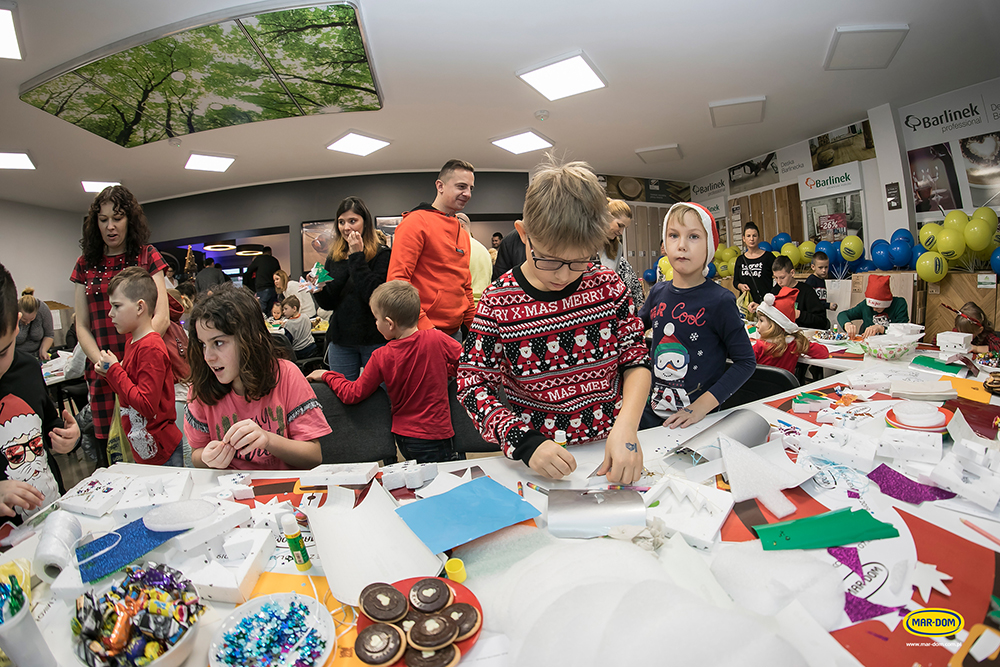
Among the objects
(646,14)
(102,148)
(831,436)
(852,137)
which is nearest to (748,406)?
(831,436)

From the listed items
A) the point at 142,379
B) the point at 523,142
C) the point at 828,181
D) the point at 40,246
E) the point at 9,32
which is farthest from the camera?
the point at 40,246

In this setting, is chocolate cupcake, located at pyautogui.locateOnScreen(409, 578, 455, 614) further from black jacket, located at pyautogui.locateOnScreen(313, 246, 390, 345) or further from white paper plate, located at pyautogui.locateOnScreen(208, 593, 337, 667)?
black jacket, located at pyautogui.locateOnScreen(313, 246, 390, 345)

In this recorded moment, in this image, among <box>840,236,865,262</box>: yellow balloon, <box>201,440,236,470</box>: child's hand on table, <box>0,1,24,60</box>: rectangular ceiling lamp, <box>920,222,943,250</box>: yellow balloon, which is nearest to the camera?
<box>201,440,236,470</box>: child's hand on table

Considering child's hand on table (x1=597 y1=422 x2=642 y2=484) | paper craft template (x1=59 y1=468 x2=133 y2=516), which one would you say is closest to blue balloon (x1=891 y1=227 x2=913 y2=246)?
child's hand on table (x1=597 y1=422 x2=642 y2=484)

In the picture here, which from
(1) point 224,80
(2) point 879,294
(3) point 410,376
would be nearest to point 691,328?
(3) point 410,376

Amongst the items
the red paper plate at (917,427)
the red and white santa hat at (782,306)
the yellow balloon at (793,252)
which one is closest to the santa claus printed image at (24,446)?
the red paper plate at (917,427)

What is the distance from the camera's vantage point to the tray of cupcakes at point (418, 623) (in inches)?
22.4

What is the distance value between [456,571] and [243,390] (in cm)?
103

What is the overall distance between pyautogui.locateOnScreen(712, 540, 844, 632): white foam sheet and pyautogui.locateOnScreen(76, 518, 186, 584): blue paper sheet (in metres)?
0.94

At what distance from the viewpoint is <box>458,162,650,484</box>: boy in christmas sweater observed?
1.04 meters

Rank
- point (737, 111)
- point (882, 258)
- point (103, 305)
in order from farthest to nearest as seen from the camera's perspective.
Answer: point (737, 111)
point (882, 258)
point (103, 305)

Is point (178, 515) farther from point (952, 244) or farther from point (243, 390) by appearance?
point (952, 244)

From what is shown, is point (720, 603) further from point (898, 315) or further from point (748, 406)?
→ point (898, 315)

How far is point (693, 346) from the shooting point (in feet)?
5.36
